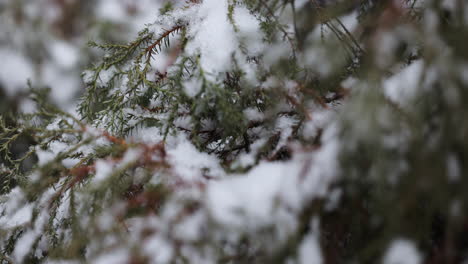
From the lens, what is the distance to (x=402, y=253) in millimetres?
555

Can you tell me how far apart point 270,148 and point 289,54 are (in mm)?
348

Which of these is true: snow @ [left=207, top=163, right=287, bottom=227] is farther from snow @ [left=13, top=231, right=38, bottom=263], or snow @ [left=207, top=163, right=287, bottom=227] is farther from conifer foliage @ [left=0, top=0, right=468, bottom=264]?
snow @ [left=13, top=231, right=38, bottom=263]

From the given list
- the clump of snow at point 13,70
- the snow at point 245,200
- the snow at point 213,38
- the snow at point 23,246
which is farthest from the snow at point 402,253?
the clump of snow at point 13,70

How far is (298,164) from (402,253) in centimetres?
25

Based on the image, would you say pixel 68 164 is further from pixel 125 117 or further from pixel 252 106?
pixel 252 106

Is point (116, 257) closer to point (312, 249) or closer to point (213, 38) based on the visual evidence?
point (312, 249)

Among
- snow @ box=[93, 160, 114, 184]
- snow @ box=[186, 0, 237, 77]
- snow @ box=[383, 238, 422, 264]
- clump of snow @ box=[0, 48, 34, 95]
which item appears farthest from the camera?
clump of snow @ box=[0, 48, 34, 95]

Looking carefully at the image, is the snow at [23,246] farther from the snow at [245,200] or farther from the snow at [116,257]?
the snow at [245,200]

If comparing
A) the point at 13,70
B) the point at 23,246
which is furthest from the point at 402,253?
the point at 13,70

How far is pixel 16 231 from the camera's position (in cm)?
106

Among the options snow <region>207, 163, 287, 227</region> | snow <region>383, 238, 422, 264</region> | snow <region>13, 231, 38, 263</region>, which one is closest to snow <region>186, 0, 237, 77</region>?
snow <region>207, 163, 287, 227</region>

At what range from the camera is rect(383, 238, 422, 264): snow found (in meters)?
0.55

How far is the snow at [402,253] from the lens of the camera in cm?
55

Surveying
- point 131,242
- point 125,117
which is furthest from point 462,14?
point 125,117
